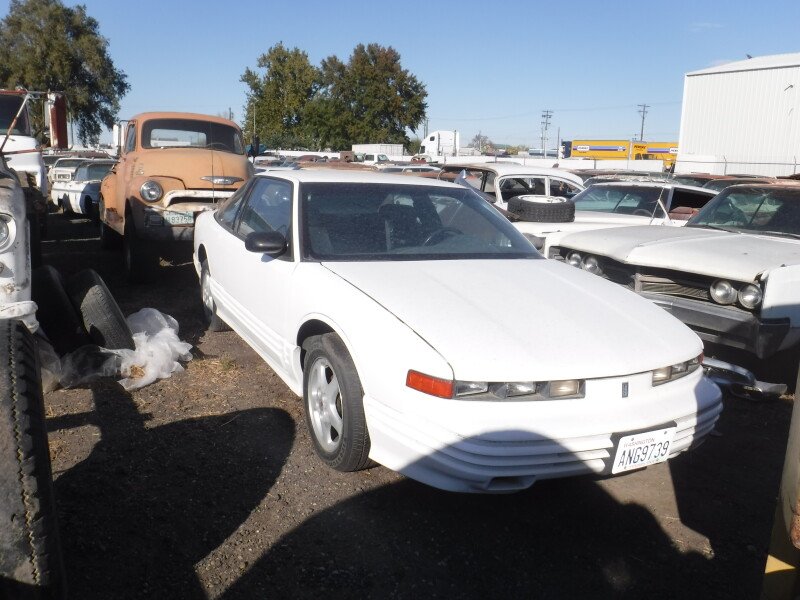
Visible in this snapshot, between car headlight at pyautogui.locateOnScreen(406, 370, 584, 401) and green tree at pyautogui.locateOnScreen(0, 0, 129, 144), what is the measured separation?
127 ft

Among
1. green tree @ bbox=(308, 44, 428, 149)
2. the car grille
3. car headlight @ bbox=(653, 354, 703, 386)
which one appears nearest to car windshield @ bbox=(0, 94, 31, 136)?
the car grille

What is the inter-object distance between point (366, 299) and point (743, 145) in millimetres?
32660

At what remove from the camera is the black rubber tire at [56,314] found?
15.8 feet

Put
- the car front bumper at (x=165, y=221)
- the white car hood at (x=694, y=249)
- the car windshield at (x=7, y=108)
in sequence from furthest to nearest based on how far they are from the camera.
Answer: the car windshield at (x=7, y=108)
the car front bumper at (x=165, y=221)
the white car hood at (x=694, y=249)

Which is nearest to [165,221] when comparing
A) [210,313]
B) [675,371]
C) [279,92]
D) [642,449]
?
[210,313]

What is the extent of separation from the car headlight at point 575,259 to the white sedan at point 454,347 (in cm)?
150

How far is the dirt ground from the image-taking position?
2820 millimetres

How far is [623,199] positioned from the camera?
9.21 meters

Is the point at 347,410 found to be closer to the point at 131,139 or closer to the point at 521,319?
the point at 521,319

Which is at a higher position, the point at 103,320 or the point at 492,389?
the point at 492,389

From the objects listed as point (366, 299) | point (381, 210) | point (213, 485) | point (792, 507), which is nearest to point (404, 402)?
point (366, 299)

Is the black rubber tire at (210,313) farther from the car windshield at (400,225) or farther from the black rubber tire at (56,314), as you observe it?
the car windshield at (400,225)

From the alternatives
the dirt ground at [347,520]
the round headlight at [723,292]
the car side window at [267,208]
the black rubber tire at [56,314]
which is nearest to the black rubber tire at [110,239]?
the black rubber tire at [56,314]

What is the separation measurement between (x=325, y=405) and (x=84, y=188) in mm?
12833
